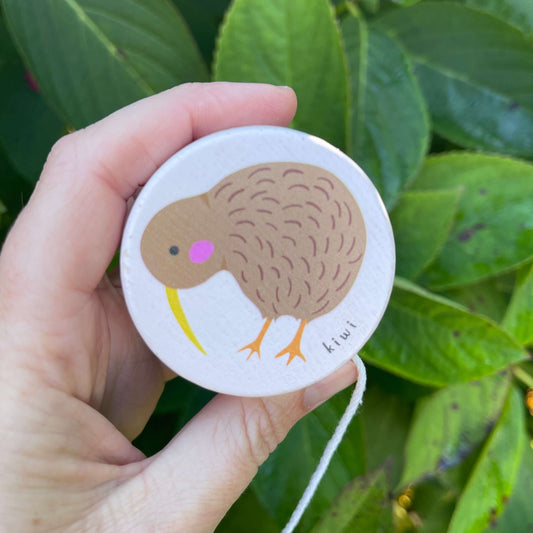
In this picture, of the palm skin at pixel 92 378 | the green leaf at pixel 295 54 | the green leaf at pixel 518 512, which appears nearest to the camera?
the palm skin at pixel 92 378

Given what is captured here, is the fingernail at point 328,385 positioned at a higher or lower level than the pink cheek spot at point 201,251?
lower

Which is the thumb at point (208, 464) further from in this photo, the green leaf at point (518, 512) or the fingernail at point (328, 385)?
the green leaf at point (518, 512)

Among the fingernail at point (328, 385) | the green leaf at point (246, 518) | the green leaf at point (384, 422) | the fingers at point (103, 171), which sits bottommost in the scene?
the green leaf at point (246, 518)

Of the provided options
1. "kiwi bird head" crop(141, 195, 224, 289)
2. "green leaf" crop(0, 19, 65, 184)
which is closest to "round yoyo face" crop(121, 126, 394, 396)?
"kiwi bird head" crop(141, 195, 224, 289)

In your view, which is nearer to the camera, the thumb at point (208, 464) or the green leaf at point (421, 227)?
the thumb at point (208, 464)

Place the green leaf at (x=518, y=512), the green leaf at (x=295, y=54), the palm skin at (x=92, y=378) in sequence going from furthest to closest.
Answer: the green leaf at (x=518, y=512) < the green leaf at (x=295, y=54) < the palm skin at (x=92, y=378)

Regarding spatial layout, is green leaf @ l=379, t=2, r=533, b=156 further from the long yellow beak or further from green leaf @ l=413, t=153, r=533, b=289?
the long yellow beak

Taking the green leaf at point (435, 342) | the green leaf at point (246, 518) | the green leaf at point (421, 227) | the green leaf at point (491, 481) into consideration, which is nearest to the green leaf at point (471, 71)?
the green leaf at point (421, 227)
